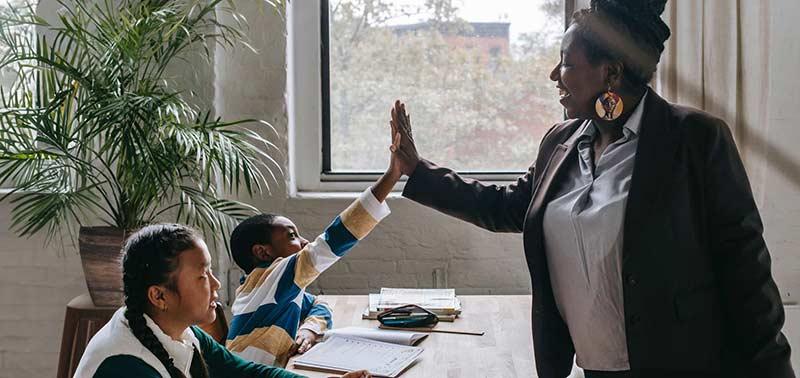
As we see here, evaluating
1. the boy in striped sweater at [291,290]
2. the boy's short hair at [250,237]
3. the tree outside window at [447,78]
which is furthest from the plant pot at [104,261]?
the tree outside window at [447,78]

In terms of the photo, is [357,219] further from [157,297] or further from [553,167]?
[157,297]

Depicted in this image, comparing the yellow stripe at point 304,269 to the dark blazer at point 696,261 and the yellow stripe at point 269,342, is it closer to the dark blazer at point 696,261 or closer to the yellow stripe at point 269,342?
the yellow stripe at point 269,342

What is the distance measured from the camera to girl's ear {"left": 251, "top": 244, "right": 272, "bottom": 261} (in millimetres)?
2816

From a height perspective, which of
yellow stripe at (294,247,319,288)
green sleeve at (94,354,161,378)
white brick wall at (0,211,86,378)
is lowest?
white brick wall at (0,211,86,378)

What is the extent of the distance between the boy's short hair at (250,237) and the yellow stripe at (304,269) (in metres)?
0.27

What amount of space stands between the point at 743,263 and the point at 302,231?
84.6 inches

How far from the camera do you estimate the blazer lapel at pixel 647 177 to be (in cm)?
200

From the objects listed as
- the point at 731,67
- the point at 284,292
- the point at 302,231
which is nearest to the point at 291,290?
the point at 284,292

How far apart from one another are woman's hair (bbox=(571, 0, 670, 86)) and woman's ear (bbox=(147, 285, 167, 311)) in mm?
1039

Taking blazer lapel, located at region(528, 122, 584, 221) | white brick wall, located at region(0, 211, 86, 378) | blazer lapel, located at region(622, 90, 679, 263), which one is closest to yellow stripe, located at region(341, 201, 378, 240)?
blazer lapel, located at region(528, 122, 584, 221)

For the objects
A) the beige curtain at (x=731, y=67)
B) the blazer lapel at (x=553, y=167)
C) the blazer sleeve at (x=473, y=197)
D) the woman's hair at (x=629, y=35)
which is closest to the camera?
the woman's hair at (x=629, y=35)

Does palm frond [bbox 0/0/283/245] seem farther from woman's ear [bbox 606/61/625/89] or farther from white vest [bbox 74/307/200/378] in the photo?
woman's ear [bbox 606/61/625/89]

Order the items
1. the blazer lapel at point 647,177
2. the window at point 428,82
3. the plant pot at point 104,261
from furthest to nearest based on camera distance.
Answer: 1. the window at point 428,82
2. the plant pot at point 104,261
3. the blazer lapel at point 647,177

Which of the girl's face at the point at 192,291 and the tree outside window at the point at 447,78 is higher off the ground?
the tree outside window at the point at 447,78
